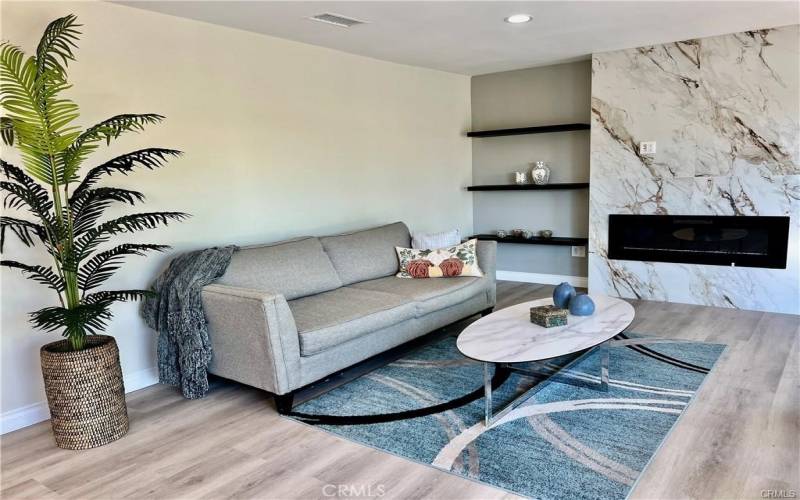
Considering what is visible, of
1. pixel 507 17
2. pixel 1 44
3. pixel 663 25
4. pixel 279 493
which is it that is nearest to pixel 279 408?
pixel 279 493

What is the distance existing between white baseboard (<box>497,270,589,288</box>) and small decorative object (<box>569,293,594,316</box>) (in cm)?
264

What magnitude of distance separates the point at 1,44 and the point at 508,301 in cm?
419

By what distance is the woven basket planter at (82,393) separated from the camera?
2.60 metres

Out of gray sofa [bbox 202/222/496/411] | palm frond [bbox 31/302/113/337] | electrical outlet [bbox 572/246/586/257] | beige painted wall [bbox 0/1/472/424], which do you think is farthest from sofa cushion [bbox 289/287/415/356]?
electrical outlet [bbox 572/246/586/257]

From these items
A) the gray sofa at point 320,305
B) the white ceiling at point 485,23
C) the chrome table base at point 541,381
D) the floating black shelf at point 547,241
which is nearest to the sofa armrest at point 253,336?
the gray sofa at point 320,305

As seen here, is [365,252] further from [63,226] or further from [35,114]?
[35,114]

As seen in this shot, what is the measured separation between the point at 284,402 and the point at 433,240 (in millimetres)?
2099

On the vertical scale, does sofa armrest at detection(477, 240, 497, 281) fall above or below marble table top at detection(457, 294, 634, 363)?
above

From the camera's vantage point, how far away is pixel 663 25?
422 centimetres

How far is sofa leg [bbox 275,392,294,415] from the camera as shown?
Result: 295 centimetres

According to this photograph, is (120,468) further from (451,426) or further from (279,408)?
(451,426)

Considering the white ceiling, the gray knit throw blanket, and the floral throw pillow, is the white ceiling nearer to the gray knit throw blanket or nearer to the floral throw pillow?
the gray knit throw blanket

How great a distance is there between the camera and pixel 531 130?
19.1ft

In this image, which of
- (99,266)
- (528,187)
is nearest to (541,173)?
(528,187)
